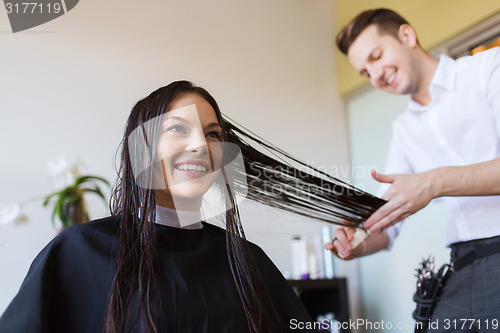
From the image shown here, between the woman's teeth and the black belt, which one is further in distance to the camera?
the black belt

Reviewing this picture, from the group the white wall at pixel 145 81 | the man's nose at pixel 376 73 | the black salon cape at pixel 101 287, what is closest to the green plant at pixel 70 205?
the white wall at pixel 145 81

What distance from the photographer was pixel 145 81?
237 centimetres

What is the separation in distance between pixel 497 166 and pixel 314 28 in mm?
2125

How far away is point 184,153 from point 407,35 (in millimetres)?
1161

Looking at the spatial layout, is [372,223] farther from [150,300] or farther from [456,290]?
[150,300]

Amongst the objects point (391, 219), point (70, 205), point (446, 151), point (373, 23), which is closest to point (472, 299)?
point (391, 219)

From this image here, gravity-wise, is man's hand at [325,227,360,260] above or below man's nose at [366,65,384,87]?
below

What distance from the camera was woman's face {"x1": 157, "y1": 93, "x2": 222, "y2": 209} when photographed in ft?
3.36

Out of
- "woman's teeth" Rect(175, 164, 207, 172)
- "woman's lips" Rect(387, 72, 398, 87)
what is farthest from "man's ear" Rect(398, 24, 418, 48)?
"woman's teeth" Rect(175, 164, 207, 172)

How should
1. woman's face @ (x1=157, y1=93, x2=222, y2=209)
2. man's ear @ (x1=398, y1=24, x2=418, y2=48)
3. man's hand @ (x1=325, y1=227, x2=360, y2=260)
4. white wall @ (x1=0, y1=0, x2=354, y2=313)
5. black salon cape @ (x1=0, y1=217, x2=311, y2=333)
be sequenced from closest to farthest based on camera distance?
black salon cape @ (x1=0, y1=217, x2=311, y2=333) < woman's face @ (x1=157, y1=93, x2=222, y2=209) < man's hand @ (x1=325, y1=227, x2=360, y2=260) < man's ear @ (x1=398, y1=24, x2=418, y2=48) < white wall @ (x1=0, y1=0, x2=354, y2=313)

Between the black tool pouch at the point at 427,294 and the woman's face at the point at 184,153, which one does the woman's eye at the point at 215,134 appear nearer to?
the woman's face at the point at 184,153

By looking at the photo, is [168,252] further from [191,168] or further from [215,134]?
[215,134]

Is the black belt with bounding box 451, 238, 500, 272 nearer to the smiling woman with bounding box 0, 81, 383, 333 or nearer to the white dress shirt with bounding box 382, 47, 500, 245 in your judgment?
the white dress shirt with bounding box 382, 47, 500, 245

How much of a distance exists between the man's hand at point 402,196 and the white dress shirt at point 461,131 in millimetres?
205
